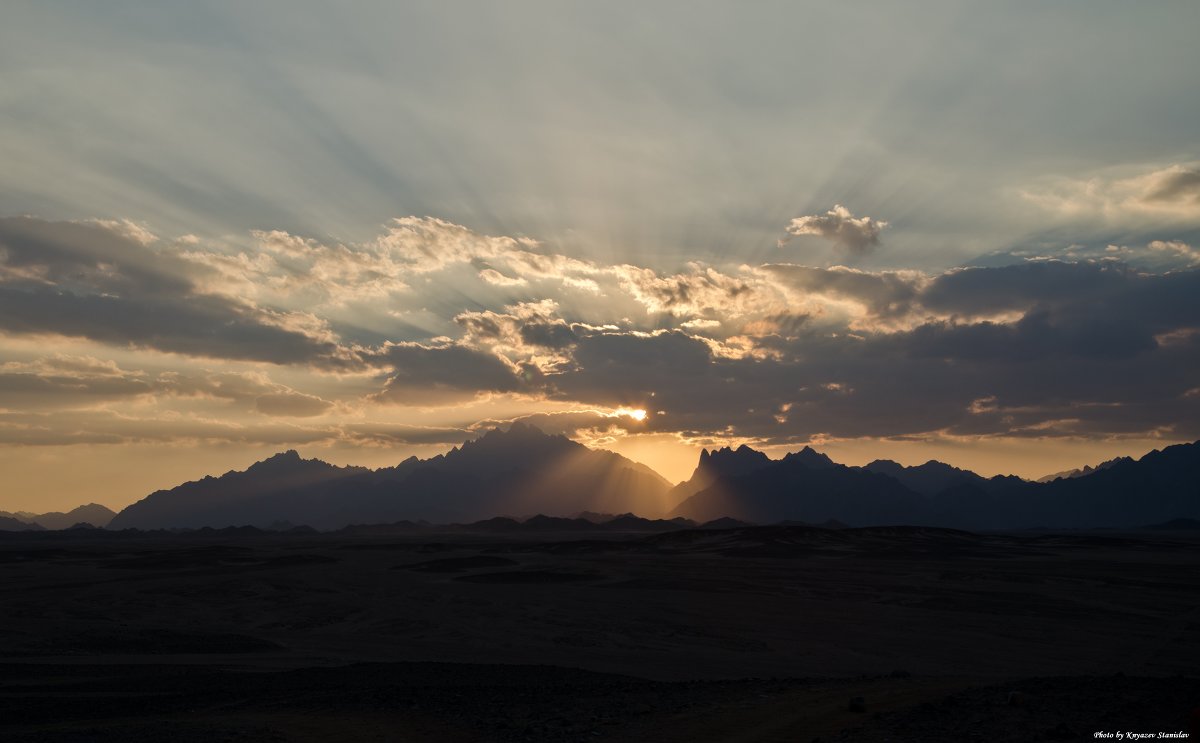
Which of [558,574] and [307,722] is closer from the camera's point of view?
[307,722]

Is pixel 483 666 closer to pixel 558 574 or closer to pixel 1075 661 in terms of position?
pixel 1075 661

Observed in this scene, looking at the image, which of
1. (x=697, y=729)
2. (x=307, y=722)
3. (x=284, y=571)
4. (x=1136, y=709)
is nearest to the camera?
(x=1136, y=709)

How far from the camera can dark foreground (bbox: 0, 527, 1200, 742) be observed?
17203mm

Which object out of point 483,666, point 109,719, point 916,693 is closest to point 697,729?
point 916,693

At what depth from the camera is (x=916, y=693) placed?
1900 cm

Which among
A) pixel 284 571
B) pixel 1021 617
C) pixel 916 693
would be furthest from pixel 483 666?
pixel 284 571

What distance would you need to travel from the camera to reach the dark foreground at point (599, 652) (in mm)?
17203

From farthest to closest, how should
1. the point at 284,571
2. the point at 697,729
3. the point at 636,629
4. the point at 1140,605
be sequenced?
the point at 284,571, the point at 1140,605, the point at 636,629, the point at 697,729

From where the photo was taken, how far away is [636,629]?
3916 cm

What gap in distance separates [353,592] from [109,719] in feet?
118

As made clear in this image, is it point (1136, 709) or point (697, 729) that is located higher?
point (1136, 709)

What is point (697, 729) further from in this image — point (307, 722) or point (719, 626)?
point (719, 626)

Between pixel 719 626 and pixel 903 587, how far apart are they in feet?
76.8

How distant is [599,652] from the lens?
1313 inches
